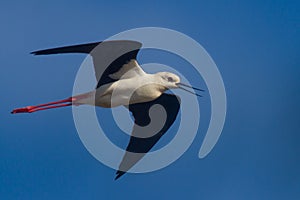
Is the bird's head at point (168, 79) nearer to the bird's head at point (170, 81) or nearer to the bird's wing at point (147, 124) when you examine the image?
the bird's head at point (170, 81)

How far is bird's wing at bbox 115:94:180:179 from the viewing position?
7.68 feet

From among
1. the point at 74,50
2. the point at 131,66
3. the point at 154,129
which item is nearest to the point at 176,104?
the point at 154,129

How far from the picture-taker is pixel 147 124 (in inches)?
95.7

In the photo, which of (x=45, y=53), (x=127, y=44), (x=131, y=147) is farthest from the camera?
(x=131, y=147)

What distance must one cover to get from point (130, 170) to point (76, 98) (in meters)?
0.36

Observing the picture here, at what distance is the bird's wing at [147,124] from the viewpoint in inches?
92.2

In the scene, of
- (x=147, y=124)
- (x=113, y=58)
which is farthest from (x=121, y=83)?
(x=147, y=124)

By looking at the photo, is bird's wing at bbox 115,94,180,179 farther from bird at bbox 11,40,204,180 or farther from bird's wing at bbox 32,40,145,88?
bird's wing at bbox 32,40,145,88

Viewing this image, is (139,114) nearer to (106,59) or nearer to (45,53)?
(106,59)

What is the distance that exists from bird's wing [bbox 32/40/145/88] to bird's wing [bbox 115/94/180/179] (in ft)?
0.57

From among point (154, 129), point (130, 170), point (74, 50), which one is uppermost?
point (74, 50)

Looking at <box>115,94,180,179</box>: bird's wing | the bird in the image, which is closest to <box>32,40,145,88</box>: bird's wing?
the bird

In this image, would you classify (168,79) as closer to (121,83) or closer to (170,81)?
(170,81)

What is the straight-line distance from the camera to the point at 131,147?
234cm
